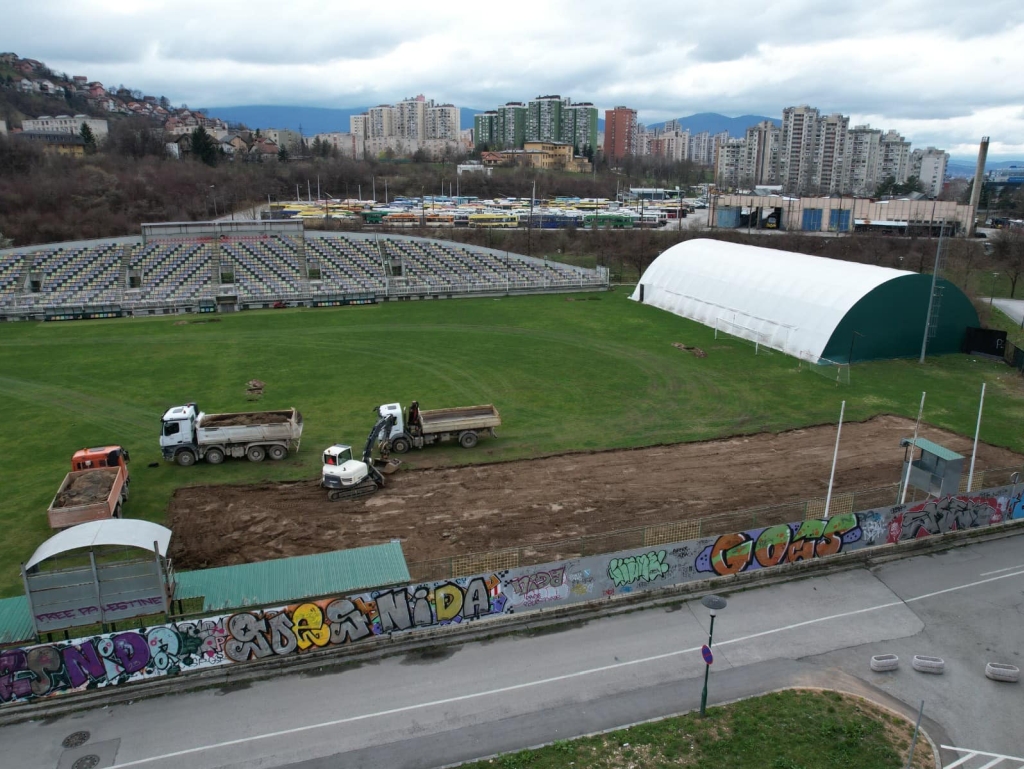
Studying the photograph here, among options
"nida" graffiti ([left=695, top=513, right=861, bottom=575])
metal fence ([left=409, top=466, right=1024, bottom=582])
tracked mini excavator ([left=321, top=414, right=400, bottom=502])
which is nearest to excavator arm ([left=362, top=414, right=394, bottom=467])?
tracked mini excavator ([left=321, top=414, right=400, bottom=502])

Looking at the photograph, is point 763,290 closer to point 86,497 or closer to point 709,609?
point 709,609

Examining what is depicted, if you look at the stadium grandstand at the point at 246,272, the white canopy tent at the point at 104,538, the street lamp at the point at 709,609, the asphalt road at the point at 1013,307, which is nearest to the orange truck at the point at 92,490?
the white canopy tent at the point at 104,538

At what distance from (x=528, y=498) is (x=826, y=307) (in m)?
26.6

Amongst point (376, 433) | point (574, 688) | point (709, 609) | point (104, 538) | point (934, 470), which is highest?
point (709, 609)

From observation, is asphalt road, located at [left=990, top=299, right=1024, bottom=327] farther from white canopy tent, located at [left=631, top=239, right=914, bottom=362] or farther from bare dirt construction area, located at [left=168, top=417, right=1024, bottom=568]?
bare dirt construction area, located at [left=168, top=417, right=1024, bottom=568]

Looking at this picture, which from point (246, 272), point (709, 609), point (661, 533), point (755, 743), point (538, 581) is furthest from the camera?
point (246, 272)

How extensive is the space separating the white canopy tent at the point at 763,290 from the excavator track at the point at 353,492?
27.8 m

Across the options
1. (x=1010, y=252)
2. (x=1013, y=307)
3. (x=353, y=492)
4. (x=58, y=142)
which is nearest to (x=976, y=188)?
(x=1010, y=252)

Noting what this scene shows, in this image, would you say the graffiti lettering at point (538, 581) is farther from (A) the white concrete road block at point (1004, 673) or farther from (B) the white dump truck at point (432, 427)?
(B) the white dump truck at point (432, 427)

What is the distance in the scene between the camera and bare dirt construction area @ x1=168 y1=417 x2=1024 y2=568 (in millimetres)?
20500

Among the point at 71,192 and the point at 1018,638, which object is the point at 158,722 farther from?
the point at 71,192

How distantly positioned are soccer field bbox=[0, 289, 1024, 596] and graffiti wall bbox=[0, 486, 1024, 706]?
5328 millimetres

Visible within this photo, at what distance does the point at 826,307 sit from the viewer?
40.5m

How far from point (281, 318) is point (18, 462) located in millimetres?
29645
